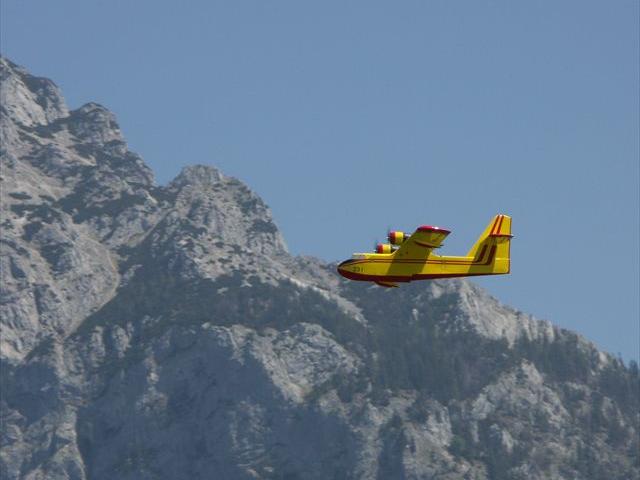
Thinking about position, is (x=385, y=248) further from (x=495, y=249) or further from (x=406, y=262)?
(x=495, y=249)

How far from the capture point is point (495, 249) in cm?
18075

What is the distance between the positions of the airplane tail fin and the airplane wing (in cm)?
935

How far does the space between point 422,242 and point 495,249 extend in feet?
42.8

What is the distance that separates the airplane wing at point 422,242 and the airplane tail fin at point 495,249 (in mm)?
9345

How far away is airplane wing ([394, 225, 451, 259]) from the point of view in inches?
6629

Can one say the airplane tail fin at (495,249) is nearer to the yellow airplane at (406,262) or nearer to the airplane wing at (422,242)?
the yellow airplane at (406,262)

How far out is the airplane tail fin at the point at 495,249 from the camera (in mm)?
180125

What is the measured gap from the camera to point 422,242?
A: 171 meters

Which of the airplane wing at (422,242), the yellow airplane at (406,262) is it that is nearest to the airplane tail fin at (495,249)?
the yellow airplane at (406,262)

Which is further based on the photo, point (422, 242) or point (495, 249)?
point (495, 249)

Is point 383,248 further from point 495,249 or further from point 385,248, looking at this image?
point 495,249

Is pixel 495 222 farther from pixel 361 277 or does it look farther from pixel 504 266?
pixel 361 277

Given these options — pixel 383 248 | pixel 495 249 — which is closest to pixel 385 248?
pixel 383 248

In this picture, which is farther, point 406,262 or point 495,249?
point 495,249
